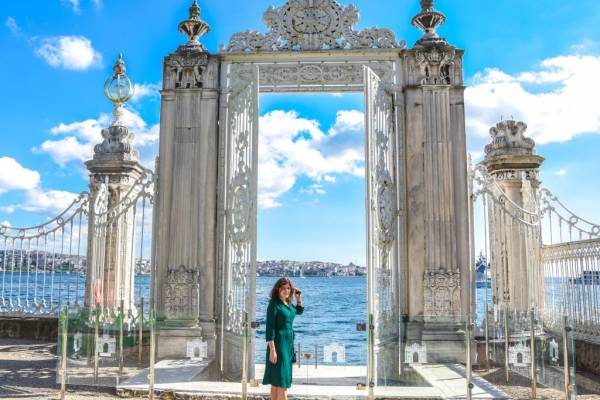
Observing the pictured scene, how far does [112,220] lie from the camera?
381 inches

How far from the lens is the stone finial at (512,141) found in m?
9.90

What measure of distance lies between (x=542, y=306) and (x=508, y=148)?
8.92 feet

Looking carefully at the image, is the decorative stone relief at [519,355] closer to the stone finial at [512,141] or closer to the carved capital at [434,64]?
the stone finial at [512,141]

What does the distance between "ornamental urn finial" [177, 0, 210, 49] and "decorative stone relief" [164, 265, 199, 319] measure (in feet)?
11.9

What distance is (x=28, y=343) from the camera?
10.7m

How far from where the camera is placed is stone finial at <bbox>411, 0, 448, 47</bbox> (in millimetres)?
8797

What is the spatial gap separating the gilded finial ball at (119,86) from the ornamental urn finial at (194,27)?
1944 millimetres

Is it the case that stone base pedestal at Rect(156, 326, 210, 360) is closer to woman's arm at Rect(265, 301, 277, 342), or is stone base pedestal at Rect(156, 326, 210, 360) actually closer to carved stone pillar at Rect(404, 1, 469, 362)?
carved stone pillar at Rect(404, 1, 469, 362)

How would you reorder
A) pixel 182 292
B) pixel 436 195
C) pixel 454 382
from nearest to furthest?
pixel 454 382 → pixel 436 195 → pixel 182 292

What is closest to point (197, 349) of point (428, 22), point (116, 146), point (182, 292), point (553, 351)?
point (182, 292)

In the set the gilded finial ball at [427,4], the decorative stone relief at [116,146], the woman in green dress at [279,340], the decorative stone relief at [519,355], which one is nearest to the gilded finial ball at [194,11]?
the decorative stone relief at [116,146]

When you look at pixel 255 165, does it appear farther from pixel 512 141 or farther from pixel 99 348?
pixel 512 141

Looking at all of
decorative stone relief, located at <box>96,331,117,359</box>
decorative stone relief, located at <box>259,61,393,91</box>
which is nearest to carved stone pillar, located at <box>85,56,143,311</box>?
decorative stone relief, located at <box>96,331,117,359</box>

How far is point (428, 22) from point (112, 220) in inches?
240
